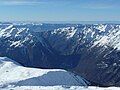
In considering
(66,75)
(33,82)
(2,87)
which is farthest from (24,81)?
(2,87)

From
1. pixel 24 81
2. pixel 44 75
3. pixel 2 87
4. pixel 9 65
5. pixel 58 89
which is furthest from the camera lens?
pixel 9 65

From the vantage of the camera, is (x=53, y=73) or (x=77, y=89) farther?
(x=53, y=73)

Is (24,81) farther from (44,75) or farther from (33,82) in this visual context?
(44,75)

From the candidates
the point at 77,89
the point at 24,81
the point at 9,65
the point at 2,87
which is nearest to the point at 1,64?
the point at 9,65

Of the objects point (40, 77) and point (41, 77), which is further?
point (41, 77)

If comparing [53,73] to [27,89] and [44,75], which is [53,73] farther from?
[27,89]

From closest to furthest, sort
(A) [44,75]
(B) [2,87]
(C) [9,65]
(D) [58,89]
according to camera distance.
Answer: (D) [58,89] → (B) [2,87] → (A) [44,75] → (C) [9,65]

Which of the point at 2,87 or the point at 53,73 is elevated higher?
the point at 2,87

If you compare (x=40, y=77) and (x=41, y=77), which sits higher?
(x=40, y=77)

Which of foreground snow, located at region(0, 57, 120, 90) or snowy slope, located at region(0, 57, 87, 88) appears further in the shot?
snowy slope, located at region(0, 57, 87, 88)

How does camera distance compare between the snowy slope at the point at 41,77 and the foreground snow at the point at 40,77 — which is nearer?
the foreground snow at the point at 40,77
